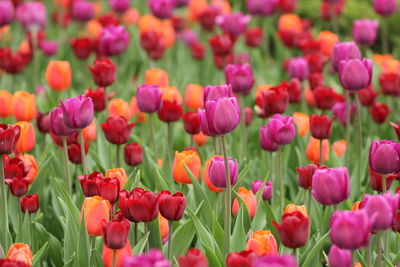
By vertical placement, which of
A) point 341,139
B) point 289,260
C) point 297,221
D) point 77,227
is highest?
point 289,260

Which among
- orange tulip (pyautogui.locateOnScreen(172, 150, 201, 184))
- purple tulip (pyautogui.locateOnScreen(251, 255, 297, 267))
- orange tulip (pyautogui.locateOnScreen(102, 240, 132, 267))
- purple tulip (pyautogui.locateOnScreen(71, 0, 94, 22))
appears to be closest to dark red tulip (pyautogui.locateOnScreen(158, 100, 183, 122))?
orange tulip (pyautogui.locateOnScreen(172, 150, 201, 184))

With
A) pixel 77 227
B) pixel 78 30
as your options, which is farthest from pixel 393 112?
pixel 78 30

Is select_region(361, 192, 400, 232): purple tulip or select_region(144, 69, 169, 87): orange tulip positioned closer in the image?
select_region(361, 192, 400, 232): purple tulip

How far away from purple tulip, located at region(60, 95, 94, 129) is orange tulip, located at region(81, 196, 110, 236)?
1.33ft

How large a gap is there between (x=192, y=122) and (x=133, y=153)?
34cm

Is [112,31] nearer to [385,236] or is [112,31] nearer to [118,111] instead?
[118,111]

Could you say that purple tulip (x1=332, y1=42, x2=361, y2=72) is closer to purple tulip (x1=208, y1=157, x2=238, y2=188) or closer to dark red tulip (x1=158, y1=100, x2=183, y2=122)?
dark red tulip (x1=158, y1=100, x2=183, y2=122)

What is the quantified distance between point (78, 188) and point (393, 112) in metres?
2.07

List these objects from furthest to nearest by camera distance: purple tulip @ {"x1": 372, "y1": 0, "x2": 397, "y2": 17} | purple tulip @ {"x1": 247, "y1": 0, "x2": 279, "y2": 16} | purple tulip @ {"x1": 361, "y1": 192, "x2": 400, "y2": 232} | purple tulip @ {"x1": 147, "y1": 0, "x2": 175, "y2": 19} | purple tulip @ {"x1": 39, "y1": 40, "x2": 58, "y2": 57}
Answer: purple tulip @ {"x1": 247, "y1": 0, "x2": 279, "y2": 16} → purple tulip @ {"x1": 147, "y1": 0, "x2": 175, "y2": 19} → purple tulip @ {"x1": 39, "y1": 40, "x2": 58, "y2": 57} → purple tulip @ {"x1": 372, "y1": 0, "x2": 397, "y2": 17} → purple tulip @ {"x1": 361, "y1": 192, "x2": 400, "y2": 232}

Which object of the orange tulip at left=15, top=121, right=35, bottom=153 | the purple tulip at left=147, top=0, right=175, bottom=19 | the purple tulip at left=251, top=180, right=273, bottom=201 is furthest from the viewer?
the purple tulip at left=147, top=0, right=175, bottom=19

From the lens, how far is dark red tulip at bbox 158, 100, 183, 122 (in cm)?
342

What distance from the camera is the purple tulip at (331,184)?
229 centimetres

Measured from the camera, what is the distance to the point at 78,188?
10.5ft

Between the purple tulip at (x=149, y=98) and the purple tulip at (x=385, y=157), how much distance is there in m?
1.11
